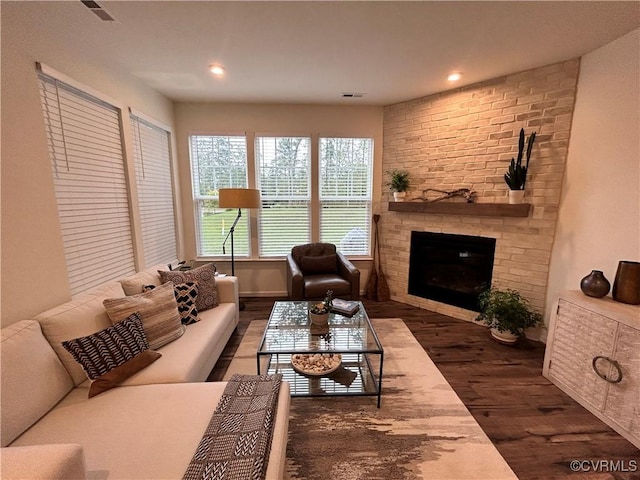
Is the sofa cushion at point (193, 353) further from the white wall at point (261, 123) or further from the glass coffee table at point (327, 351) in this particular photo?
the white wall at point (261, 123)

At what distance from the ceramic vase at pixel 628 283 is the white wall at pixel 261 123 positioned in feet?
8.63

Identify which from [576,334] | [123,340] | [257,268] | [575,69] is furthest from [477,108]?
[123,340]

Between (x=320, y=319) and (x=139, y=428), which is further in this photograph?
(x=320, y=319)

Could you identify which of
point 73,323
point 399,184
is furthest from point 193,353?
point 399,184

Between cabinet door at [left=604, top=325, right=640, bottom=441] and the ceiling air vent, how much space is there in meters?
3.85

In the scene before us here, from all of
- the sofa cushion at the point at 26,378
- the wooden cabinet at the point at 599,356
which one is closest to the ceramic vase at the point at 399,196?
the wooden cabinet at the point at 599,356

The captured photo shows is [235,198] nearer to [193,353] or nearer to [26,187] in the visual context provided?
[26,187]

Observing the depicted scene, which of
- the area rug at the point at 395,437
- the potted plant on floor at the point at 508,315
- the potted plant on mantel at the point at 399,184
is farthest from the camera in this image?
the potted plant on mantel at the point at 399,184

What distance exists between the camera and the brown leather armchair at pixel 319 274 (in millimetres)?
3166

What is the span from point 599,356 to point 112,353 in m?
3.08

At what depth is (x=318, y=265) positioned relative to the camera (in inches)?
145

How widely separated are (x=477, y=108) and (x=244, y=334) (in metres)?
3.58

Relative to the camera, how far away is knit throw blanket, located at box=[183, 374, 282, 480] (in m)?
1.03

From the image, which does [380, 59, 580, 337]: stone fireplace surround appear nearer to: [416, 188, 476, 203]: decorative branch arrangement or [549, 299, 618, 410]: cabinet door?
[416, 188, 476, 203]: decorative branch arrangement
